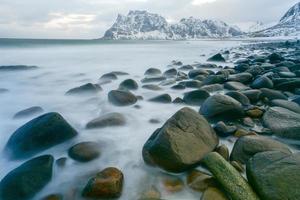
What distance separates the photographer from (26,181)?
279cm

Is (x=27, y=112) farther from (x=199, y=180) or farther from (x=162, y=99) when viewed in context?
(x=199, y=180)

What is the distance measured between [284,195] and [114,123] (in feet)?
8.93

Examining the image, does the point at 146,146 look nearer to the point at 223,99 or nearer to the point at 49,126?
the point at 49,126

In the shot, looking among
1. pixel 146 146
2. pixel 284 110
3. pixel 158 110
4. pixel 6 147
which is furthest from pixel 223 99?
pixel 6 147

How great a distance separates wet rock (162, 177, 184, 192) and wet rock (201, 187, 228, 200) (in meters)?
0.33

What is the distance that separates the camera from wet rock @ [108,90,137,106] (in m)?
5.54

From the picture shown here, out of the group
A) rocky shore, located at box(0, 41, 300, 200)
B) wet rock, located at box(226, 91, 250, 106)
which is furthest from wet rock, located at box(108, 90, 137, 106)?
wet rock, located at box(226, 91, 250, 106)

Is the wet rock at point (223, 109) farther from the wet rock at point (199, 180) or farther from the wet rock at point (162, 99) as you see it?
the wet rock at point (199, 180)

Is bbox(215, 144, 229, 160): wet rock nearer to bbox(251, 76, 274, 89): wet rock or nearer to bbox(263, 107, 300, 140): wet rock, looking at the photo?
bbox(263, 107, 300, 140): wet rock

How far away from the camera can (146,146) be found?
338cm

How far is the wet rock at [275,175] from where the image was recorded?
2.26m

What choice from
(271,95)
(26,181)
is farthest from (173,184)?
(271,95)

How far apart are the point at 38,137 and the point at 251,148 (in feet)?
8.47

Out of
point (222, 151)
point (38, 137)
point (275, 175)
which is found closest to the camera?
point (275, 175)
